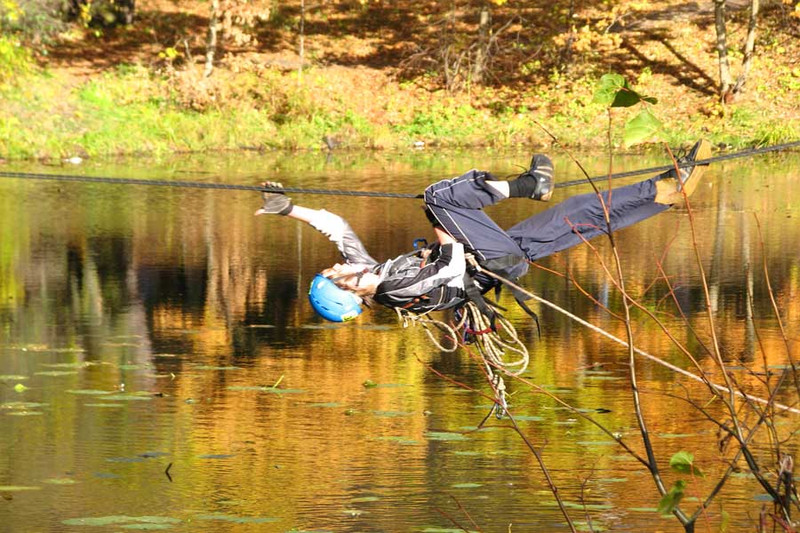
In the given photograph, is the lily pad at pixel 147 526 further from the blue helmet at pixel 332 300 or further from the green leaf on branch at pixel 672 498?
the green leaf on branch at pixel 672 498

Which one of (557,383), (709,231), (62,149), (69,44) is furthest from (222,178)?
(557,383)

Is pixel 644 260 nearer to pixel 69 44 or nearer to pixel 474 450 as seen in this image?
pixel 474 450

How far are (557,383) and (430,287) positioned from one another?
2.41 metres

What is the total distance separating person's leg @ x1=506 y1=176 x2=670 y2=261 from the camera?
7305mm

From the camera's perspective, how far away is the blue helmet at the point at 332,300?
7.22 m

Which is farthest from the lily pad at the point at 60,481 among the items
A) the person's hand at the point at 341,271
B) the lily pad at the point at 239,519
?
the person's hand at the point at 341,271

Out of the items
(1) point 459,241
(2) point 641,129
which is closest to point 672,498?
(2) point 641,129

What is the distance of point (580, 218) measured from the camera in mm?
7457

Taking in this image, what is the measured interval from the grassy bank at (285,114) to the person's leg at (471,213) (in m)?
19.8

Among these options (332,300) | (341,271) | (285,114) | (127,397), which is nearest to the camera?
(332,300)

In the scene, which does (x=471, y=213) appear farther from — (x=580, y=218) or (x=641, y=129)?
(x=641, y=129)

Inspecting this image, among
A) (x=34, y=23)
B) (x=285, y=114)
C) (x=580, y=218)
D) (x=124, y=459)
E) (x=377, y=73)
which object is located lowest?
(x=124, y=459)

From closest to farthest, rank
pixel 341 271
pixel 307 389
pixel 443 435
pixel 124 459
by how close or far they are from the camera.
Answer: pixel 341 271
pixel 124 459
pixel 443 435
pixel 307 389

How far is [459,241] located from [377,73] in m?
25.1
